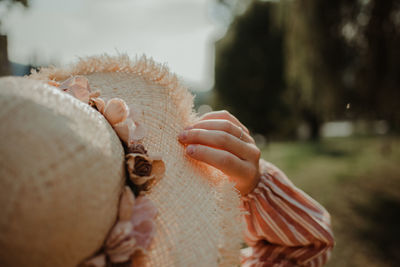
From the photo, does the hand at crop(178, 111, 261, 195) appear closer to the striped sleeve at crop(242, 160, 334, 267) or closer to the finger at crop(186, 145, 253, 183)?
the finger at crop(186, 145, 253, 183)

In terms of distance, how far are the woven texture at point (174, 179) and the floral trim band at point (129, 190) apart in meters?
0.06

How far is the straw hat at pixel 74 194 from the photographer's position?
2.02ft

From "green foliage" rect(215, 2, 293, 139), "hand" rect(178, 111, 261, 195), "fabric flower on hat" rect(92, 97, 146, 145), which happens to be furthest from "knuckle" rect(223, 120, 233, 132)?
"green foliage" rect(215, 2, 293, 139)

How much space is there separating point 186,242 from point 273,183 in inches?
25.1

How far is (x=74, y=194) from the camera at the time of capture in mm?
653

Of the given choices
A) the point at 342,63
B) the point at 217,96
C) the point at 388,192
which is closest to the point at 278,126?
the point at 217,96

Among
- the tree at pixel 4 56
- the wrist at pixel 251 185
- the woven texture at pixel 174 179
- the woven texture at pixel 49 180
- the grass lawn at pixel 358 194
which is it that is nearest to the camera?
the woven texture at pixel 49 180

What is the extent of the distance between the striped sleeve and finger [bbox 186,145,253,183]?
9.6 inches

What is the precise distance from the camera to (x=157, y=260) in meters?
0.83

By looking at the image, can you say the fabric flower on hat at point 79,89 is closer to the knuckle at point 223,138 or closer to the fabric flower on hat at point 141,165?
the fabric flower on hat at point 141,165

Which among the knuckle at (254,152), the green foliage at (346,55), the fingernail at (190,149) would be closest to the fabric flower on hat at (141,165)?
the fingernail at (190,149)

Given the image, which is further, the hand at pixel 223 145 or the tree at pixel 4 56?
the tree at pixel 4 56

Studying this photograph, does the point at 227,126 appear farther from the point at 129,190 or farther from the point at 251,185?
the point at 129,190

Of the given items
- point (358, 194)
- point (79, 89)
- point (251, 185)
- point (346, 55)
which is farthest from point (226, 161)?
point (358, 194)
